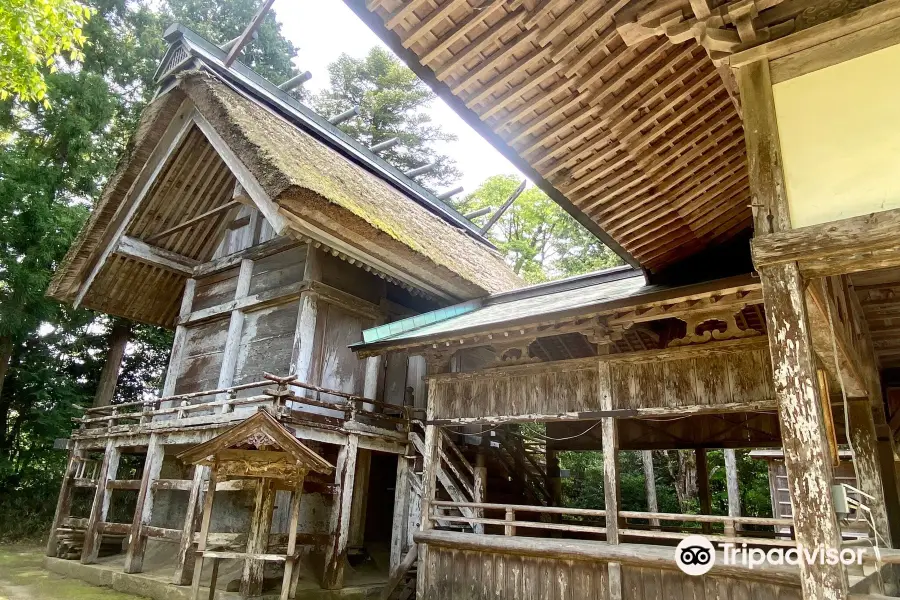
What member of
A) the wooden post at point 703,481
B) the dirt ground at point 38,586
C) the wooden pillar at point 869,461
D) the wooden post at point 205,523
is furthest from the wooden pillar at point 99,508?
the wooden pillar at point 869,461

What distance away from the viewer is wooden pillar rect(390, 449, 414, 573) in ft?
27.6

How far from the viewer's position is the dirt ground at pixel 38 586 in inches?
315

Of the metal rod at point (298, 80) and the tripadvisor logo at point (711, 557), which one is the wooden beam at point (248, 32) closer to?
the metal rod at point (298, 80)

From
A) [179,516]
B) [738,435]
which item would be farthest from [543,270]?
[179,516]

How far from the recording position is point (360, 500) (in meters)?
10.0

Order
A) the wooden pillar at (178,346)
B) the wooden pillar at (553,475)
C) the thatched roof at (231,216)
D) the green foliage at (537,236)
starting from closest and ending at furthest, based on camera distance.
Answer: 1. the thatched roof at (231,216)
2. the wooden pillar at (553,475)
3. the wooden pillar at (178,346)
4. the green foliage at (537,236)

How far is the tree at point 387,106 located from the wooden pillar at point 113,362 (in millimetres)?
12018

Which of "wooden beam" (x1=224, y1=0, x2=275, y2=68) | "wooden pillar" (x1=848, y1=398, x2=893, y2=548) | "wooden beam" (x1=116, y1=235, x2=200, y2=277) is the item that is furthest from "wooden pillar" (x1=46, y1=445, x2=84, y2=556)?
"wooden pillar" (x1=848, y1=398, x2=893, y2=548)

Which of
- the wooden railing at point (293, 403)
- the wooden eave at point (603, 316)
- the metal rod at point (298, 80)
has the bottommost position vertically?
the wooden railing at point (293, 403)

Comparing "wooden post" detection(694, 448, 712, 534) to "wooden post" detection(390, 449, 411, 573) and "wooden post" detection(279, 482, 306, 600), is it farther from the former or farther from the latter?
"wooden post" detection(279, 482, 306, 600)

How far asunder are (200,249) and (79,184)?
6.06m

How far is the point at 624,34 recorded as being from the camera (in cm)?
344

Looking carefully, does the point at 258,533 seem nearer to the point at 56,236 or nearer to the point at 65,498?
the point at 65,498

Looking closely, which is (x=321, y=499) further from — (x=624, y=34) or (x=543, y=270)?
(x=543, y=270)
